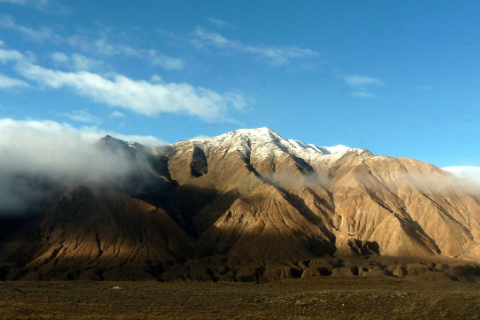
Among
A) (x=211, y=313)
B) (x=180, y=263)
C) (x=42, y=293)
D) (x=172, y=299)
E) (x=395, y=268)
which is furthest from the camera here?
(x=180, y=263)

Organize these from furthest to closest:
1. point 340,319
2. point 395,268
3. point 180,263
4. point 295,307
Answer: point 180,263
point 395,268
point 295,307
point 340,319

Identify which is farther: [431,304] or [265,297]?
[265,297]

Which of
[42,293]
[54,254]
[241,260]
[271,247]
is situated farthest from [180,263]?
[42,293]

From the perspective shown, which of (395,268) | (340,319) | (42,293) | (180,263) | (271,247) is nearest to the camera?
(340,319)

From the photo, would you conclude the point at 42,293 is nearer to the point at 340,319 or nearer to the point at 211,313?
the point at 211,313

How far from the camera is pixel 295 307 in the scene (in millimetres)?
50219

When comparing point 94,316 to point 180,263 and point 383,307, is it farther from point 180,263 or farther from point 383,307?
point 180,263

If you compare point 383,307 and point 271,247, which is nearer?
point 383,307

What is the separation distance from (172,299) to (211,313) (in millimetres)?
14190

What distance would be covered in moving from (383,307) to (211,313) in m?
17.1

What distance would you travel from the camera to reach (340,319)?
4250 centimetres

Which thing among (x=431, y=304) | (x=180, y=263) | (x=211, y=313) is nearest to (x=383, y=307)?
(x=431, y=304)

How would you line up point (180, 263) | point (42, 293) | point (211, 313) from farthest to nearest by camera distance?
point (180, 263)
point (42, 293)
point (211, 313)

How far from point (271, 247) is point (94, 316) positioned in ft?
517
